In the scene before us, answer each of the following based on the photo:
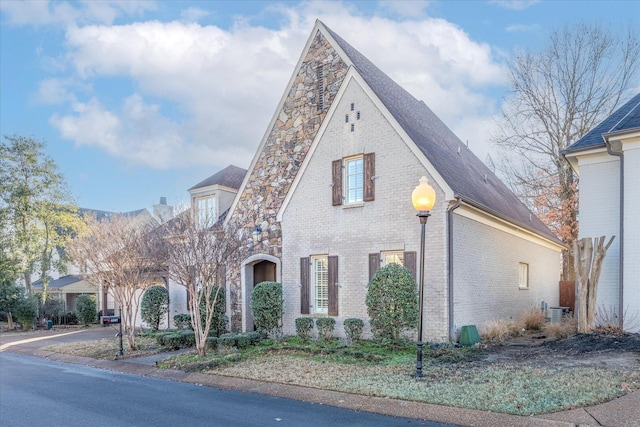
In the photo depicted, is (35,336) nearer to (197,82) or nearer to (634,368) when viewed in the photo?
(197,82)

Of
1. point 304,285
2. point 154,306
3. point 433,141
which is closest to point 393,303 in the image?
point 304,285

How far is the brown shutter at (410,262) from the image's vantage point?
1194cm

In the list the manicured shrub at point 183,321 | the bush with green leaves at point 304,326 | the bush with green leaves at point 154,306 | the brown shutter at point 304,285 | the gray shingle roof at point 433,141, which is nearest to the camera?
the gray shingle roof at point 433,141

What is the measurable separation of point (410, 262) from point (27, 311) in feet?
65.4

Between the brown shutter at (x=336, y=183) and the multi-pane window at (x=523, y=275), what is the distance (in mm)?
8080

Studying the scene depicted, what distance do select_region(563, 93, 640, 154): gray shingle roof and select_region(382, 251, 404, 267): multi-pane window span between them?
5.54m

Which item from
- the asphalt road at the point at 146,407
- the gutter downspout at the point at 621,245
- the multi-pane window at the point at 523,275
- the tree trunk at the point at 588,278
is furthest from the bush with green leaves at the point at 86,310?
the gutter downspout at the point at 621,245

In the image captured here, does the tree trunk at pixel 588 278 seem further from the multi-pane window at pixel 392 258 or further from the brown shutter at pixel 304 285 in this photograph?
the brown shutter at pixel 304 285

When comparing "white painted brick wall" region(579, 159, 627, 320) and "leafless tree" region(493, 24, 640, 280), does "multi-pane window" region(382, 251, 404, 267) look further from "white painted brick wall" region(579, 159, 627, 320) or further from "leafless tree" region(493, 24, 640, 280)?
"leafless tree" region(493, 24, 640, 280)

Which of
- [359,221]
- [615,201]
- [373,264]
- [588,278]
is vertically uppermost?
[615,201]

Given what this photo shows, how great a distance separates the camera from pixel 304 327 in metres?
13.5

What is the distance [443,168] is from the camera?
12.7 m

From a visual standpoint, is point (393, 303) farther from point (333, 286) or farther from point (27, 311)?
point (27, 311)

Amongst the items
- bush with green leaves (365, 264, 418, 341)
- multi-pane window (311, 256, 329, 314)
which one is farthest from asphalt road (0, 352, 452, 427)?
multi-pane window (311, 256, 329, 314)
